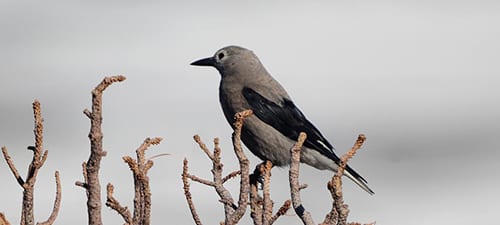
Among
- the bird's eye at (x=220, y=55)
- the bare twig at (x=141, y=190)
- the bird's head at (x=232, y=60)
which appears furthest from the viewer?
the bird's eye at (x=220, y=55)

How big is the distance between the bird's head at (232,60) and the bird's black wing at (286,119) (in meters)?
0.43

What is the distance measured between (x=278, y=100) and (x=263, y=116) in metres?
0.18

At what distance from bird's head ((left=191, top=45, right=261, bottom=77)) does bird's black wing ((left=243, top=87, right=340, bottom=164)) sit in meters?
0.43

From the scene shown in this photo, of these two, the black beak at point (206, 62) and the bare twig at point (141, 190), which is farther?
the black beak at point (206, 62)

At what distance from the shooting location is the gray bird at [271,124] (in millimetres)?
7027

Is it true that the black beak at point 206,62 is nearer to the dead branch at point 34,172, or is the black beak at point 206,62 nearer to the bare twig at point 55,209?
the bare twig at point 55,209

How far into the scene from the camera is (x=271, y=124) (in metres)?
7.11

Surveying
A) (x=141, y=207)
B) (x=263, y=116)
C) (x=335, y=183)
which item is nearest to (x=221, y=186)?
(x=141, y=207)

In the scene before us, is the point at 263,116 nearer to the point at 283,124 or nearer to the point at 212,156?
the point at 283,124

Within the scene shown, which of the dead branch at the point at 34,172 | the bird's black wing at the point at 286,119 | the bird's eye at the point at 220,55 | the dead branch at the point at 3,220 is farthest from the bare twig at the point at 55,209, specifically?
the bird's eye at the point at 220,55

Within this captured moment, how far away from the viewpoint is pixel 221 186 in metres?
3.39

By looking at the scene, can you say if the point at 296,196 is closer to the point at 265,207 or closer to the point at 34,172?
the point at 265,207

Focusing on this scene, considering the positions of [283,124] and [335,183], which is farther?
[283,124]

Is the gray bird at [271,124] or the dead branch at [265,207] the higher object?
the gray bird at [271,124]
